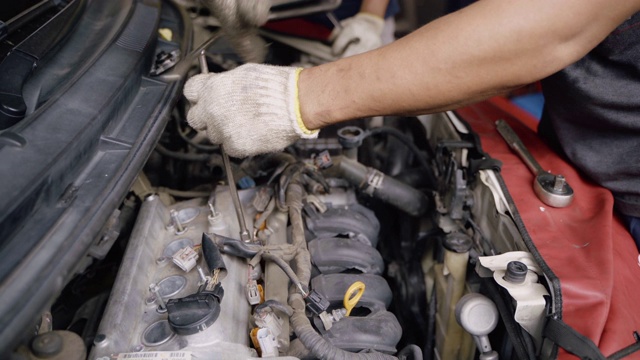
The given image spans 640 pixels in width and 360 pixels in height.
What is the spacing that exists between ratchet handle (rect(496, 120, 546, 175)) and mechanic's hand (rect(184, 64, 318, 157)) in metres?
0.53

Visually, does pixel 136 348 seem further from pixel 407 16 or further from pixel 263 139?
pixel 407 16

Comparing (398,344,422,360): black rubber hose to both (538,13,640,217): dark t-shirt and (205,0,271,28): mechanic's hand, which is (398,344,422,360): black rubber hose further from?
(205,0,271,28): mechanic's hand

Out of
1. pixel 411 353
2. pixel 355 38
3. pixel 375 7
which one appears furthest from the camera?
pixel 375 7

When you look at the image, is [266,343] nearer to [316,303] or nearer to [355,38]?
[316,303]

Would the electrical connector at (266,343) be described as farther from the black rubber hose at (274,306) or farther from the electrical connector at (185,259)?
the electrical connector at (185,259)

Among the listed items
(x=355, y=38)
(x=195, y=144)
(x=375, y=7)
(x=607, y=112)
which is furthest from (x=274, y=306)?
(x=375, y=7)

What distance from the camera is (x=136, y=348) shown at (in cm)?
76

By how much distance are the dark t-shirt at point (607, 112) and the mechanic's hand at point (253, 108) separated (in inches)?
22.8

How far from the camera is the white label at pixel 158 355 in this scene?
701mm

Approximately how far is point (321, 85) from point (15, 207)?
0.55m

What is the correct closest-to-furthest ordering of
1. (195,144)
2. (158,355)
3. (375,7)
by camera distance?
(158,355) < (195,144) < (375,7)

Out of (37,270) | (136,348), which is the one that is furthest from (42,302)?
(136,348)

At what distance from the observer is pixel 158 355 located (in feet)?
2.32

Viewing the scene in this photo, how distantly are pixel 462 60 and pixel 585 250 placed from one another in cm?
43
